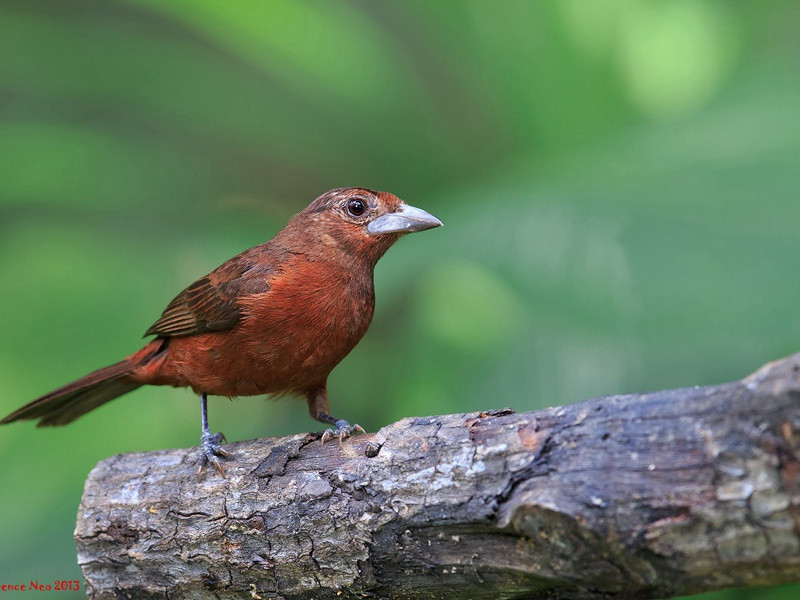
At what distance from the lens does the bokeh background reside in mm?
3406

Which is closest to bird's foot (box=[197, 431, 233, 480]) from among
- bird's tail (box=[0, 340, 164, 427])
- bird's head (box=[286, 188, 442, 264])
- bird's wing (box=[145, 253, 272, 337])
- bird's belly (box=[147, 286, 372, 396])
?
bird's belly (box=[147, 286, 372, 396])

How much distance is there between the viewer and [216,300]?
3.55 meters

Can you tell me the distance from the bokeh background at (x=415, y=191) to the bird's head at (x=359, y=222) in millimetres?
310

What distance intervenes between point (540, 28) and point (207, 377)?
10.4 feet

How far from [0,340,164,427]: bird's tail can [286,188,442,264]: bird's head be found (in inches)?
32.6

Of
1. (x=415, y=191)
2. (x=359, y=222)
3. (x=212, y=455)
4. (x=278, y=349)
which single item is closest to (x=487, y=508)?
(x=212, y=455)

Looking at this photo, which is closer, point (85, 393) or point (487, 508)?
point (487, 508)

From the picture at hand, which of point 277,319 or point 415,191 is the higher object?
point 415,191

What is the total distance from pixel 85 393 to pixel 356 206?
1.39m

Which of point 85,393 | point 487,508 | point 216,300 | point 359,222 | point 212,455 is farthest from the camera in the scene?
point 85,393

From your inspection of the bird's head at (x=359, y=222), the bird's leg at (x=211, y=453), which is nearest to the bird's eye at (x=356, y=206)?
the bird's head at (x=359, y=222)

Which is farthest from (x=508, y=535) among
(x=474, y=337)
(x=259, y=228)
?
(x=259, y=228)

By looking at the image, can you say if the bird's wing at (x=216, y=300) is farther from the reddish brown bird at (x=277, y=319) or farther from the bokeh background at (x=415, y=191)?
A: the bokeh background at (x=415, y=191)

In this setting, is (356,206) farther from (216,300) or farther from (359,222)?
(216,300)
